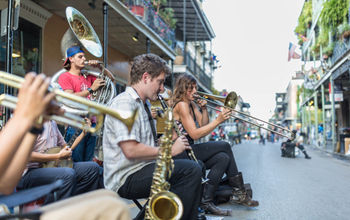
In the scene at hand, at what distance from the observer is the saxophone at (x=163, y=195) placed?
2.14 meters

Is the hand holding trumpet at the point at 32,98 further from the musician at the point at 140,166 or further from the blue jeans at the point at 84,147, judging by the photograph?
the blue jeans at the point at 84,147

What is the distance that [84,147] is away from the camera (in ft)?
12.8

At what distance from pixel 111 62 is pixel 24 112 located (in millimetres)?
11708

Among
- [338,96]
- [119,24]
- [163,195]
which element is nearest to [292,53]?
[338,96]

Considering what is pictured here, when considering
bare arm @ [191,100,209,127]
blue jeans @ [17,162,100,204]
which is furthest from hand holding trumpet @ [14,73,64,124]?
bare arm @ [191,100,209,127]

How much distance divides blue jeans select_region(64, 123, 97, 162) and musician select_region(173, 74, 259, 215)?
3.42 feet

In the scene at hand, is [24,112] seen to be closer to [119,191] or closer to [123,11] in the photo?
[119,191]

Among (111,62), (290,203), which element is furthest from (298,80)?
(290,203)

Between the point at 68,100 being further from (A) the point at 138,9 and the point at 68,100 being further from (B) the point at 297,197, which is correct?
(A) the point at 138,9

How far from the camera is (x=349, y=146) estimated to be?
46.5 ft

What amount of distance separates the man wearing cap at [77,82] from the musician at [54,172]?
25.0 inches

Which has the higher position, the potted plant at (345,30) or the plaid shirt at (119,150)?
the potted plant at (345,30)

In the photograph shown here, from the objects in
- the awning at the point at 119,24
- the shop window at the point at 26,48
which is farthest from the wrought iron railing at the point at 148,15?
the shop window at the point at 26,48

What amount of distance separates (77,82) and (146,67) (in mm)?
1595
